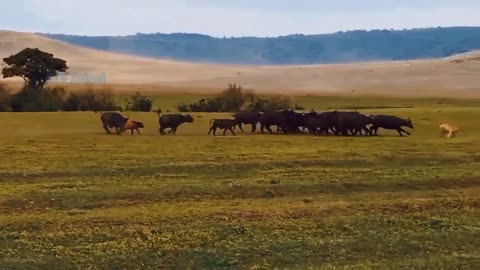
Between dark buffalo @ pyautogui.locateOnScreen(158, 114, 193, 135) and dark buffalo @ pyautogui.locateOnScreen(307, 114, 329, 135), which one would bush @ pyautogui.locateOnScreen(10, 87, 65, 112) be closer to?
dark buffalo @ pyautogui.locateOnScreen(158, 114, 193, 135)

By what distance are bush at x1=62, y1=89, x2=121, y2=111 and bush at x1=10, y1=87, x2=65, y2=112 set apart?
57cm

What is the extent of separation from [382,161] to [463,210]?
6.58m

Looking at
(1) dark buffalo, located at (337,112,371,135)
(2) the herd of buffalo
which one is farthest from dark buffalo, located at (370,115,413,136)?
(1) dark buffalo, located at (337,112,371,135)

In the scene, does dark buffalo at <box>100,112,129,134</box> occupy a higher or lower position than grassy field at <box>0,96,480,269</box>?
higher

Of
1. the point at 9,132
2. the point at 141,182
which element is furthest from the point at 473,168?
the point at 9,132

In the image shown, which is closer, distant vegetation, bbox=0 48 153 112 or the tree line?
distant vegetation, bbox=0 48 153 112

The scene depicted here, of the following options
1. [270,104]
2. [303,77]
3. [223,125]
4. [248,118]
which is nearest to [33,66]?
[270,104]

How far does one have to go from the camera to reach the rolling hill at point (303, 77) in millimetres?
93188

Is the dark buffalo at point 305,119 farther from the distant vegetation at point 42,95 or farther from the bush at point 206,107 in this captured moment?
the distant vegetation at point 42,95

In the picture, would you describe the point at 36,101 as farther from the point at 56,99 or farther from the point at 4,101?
the point at 4,101

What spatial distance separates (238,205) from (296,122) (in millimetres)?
18563

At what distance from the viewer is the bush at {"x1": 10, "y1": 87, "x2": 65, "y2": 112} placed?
52281 mm

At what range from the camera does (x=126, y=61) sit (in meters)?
167

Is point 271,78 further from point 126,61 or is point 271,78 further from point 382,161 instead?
point 382,161
